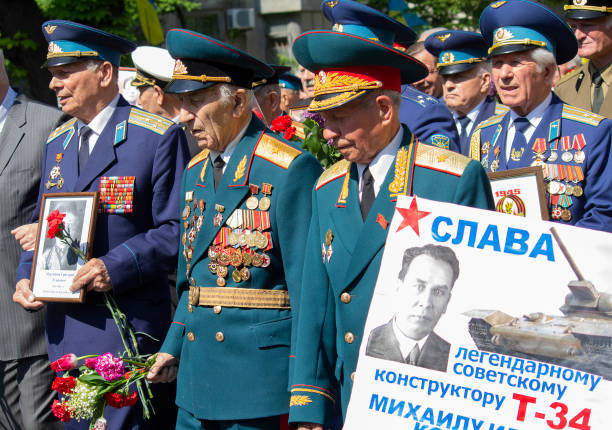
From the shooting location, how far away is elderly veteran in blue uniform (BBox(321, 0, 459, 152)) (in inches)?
150

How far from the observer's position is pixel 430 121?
16.6 feet

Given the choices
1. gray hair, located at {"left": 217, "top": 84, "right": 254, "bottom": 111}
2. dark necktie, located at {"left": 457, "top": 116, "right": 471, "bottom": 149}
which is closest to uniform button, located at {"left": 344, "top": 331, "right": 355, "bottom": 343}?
gray hair, located at {"left": 217, "top": 84, "right": 254, "bottom": 111}

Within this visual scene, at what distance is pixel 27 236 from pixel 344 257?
2.47 m

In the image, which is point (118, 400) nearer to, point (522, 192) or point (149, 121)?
point (149, 121)

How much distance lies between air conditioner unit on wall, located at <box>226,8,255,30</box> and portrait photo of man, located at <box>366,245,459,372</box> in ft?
64.1

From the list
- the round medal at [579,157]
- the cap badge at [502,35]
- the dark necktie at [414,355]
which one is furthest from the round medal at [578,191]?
the dark necktie at [414,355]

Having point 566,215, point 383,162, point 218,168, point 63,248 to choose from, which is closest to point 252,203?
point 218,168

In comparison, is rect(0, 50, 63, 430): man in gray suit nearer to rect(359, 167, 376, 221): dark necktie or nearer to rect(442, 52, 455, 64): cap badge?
rect(359, 167, 376, 221): dark necktie

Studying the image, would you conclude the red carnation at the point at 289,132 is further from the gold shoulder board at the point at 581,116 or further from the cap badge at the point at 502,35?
the gold shoulder board at the point at 581,116

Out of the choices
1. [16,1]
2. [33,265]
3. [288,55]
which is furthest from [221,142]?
[288,55]

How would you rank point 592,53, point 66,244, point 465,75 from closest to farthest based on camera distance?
point 66,244, point 592,53, point 465,75

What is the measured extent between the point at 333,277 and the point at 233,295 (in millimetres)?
691

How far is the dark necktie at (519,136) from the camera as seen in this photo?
13.8 feet

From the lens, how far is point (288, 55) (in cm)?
2203
